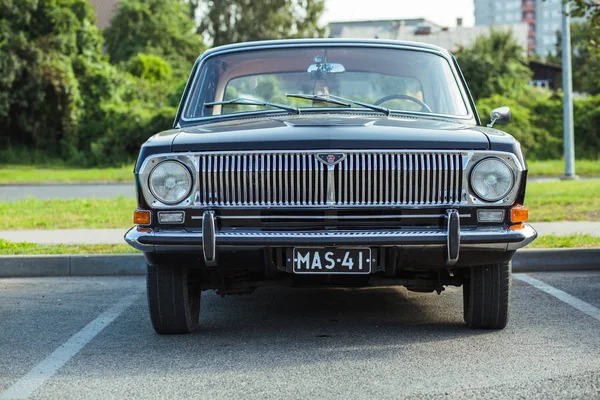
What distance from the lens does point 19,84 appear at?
33.6 meters

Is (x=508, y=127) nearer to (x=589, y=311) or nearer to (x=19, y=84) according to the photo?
(x=19, y=84)

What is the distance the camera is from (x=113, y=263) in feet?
28.2

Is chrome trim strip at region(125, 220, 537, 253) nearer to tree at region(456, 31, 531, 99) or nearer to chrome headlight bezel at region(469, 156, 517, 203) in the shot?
chrome headlight bezel at region(469, 156, 517, 203)

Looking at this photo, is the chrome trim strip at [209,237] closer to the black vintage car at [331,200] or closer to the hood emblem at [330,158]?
the black vintage car at [331,200]

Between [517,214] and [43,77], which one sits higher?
[43,77]

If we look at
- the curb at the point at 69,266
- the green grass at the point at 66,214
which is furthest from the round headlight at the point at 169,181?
the green grass at the point at 66,214

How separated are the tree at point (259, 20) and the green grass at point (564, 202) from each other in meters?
43.8

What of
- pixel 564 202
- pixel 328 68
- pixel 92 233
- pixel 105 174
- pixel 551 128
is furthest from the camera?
pixel 551 128

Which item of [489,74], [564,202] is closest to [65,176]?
[564,202]

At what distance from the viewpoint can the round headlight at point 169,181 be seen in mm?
5055

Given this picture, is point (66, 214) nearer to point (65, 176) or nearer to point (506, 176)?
point (506, 176)

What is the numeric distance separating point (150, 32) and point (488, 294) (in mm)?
53136

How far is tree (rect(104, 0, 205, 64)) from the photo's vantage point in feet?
183

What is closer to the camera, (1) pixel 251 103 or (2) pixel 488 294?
(2) pixel 488 294
